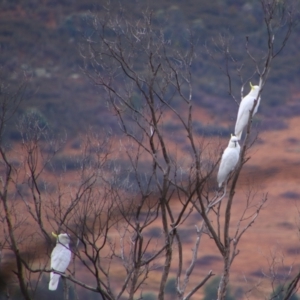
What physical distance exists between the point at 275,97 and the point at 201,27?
206 inches

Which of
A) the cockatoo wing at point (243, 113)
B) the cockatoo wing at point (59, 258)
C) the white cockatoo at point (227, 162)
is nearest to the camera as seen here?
the white cockatoo at point (227, 162)

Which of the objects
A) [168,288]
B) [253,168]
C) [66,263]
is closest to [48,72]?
[168,288]

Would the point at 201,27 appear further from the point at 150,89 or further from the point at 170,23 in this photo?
the point at 150,89

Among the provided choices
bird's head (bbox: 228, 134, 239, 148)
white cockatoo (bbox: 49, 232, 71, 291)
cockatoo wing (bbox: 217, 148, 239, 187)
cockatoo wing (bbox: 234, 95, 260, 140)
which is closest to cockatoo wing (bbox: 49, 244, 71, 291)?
white cockatoo (bbox: 49, 232, 71, 291)

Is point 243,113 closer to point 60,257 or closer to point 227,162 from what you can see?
point 227,162

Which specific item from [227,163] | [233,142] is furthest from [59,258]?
[233,142]

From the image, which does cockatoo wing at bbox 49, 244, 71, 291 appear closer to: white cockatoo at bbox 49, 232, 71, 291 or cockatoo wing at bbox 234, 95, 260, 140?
white cockatoo at bbox 49, 232, 71, 291

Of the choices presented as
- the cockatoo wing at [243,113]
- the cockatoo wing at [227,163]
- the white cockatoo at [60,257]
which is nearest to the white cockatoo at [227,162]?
the cockatoo wing at [227,163]

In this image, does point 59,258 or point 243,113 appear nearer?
point 59,258

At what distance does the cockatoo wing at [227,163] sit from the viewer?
7578 millimetres

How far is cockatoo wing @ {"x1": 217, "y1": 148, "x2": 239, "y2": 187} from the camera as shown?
7.58 meters

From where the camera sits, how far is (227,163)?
7617 mm

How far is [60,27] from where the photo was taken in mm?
29969

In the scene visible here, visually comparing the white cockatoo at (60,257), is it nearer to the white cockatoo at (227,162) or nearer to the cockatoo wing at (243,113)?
the white cockatoo at (227,162)
